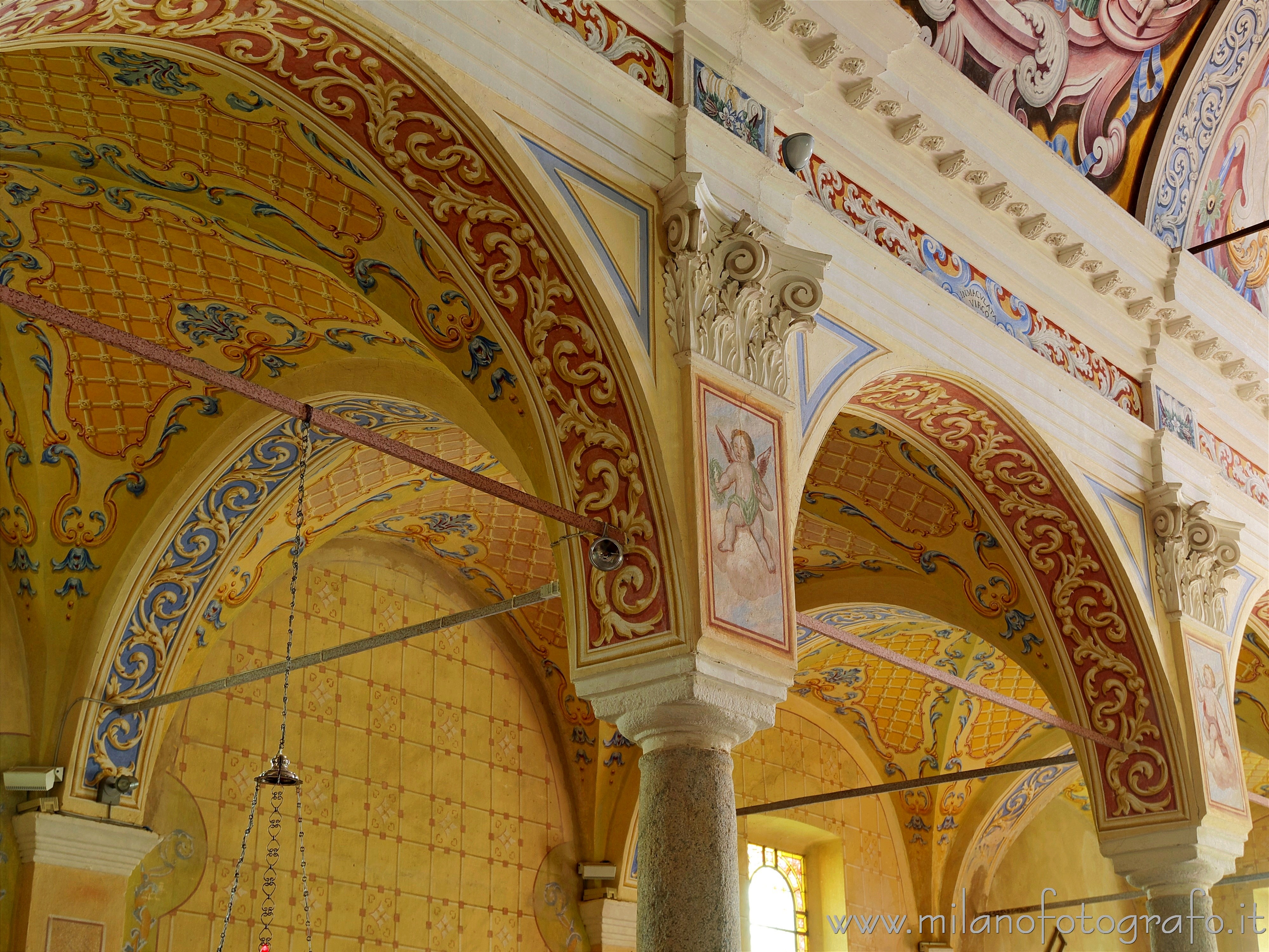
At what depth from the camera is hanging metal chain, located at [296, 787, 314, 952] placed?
9.51 meters

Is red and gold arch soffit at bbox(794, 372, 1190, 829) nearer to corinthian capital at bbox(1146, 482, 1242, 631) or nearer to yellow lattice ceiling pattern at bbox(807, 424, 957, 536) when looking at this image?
yellow lattice ceiling pattern at bbox(807, 424, 957, 536)

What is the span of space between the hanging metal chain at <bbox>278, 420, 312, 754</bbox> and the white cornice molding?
992mm

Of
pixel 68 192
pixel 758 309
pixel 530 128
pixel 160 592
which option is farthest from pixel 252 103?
pixel 160 592

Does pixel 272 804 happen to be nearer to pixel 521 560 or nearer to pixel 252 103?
pixel 521 560

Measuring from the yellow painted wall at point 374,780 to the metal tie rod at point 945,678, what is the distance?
392 cm

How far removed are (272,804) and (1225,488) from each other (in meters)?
7.21

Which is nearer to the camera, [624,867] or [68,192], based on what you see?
[68,192]

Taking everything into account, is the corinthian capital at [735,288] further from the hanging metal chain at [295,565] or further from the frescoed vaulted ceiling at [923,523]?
the frescoed vaulted ceiling at [923,523]

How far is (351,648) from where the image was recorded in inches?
289

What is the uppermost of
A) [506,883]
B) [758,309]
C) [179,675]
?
[758,309]

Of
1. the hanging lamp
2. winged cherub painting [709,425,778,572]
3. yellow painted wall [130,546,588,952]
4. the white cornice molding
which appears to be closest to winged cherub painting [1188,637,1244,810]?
winged cherub painting [709,425,778,572]

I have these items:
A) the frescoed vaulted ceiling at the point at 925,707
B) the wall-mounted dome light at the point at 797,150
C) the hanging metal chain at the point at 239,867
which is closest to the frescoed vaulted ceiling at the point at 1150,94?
the wall-mounted dome light at the point at 797,150

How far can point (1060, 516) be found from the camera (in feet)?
30.5

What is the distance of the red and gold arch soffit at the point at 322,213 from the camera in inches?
224
